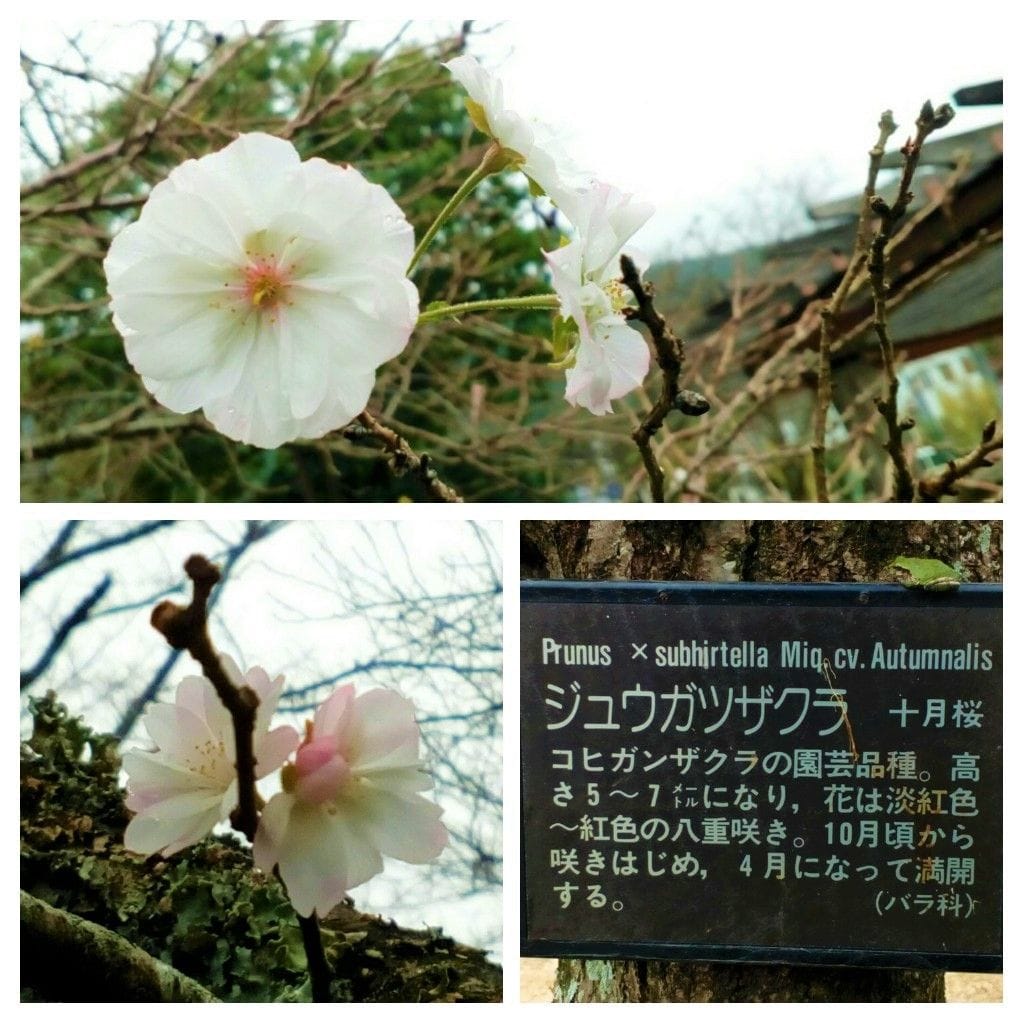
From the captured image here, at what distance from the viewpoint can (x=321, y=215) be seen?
0.66m

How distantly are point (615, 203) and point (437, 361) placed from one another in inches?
50.2

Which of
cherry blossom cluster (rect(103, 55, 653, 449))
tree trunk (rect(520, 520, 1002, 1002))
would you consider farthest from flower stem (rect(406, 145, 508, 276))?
tree trunk (rect(520, 520, 1002, 1002))

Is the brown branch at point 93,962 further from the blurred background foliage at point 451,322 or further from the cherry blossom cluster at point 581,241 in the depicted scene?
the cherry blossom cluster at point 581,241

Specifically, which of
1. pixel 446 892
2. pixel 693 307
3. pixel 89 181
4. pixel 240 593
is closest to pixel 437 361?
pixel 693 307

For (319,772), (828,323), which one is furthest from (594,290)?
(319,772)

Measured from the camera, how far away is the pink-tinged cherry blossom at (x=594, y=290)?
691 millimetres

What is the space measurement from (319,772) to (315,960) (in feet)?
0.96

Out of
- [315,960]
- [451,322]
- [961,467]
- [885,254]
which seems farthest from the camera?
[451,322]

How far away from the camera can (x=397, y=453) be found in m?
0.81

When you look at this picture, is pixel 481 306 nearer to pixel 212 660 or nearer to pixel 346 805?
pixel 212 660

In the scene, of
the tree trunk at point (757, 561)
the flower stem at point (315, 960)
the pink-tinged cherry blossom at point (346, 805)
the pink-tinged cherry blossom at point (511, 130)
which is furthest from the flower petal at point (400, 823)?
the pink-tinged cherry blossom at point (511, 130)

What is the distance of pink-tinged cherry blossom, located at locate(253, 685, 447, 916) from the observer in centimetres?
106

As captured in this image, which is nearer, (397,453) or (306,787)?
(397,453)

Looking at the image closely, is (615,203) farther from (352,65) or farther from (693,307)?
(693,307)
